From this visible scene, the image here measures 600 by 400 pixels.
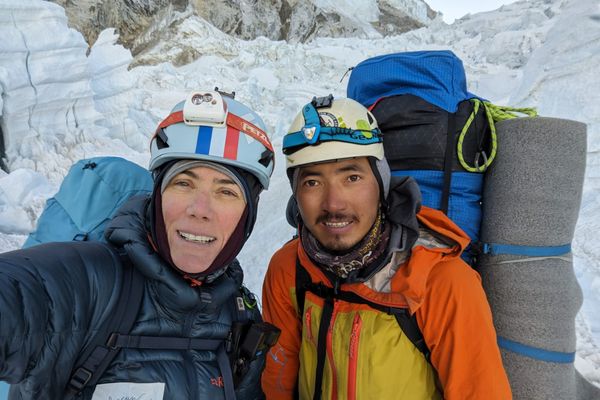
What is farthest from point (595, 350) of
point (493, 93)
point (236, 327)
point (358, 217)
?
point (493, 93)

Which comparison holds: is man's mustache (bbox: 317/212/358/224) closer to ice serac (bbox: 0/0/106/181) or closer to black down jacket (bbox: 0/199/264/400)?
black down jacket (bbox: 0/199/264/400)

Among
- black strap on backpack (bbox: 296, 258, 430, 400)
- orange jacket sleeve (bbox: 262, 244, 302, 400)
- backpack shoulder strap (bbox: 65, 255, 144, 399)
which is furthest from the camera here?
orange jacket sleeve (bbox: 262, 244, 302, 400)

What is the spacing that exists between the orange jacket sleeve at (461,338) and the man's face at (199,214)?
86 centimetres

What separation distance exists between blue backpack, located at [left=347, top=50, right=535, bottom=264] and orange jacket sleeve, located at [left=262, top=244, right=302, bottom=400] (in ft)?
2.66

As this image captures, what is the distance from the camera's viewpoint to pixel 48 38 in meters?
7.54

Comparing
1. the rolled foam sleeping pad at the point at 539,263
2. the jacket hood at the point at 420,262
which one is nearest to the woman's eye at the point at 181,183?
the jacket hood at the point at 420,262

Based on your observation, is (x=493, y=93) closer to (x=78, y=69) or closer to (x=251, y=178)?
(x=78, y=69)

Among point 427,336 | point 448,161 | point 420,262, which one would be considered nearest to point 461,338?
point 427,336

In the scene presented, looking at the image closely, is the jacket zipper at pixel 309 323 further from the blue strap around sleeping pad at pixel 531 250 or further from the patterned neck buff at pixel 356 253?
the blue strap around sleeping pad at pixel 531 250

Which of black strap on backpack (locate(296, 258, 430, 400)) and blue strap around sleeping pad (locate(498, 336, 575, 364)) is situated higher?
black strap on backpack (locate(296, 258, 430, 400))

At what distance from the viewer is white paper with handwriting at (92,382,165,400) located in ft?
3.78

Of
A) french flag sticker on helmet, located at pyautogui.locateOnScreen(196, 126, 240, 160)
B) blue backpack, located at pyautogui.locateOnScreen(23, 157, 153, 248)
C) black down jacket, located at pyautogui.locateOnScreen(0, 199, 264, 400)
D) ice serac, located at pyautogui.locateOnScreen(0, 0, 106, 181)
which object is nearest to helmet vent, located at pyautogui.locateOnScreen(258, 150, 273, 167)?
french flag sticker on helmet, located at pyautogui.locateOnScreen(196, 126, 240, 160)

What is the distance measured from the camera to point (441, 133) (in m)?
1.88

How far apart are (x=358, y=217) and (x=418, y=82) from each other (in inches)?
32.6
